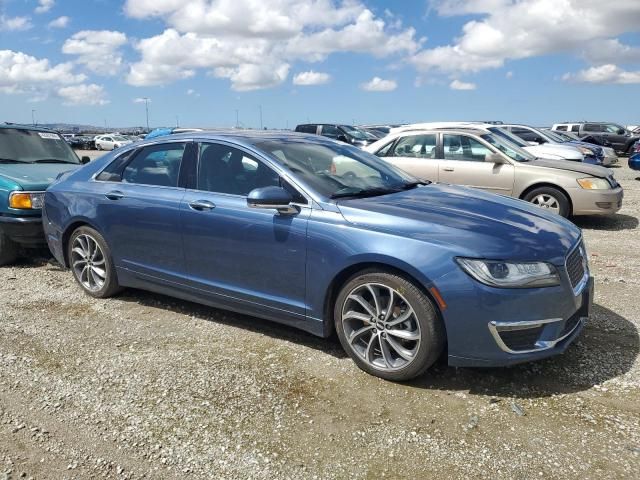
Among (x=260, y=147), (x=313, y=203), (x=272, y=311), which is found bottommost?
(x=272, y=311)

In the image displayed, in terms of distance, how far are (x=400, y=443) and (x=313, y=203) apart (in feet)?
5.39

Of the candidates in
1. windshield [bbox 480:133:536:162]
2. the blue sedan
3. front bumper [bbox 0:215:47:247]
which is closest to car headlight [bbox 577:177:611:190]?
windshield [bbox 480:133:536:162]

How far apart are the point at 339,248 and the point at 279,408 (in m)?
1.05

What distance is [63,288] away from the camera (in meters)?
5.66

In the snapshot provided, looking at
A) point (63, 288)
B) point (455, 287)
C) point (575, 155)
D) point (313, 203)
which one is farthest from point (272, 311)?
point (575, 155)

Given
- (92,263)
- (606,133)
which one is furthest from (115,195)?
(606,133)

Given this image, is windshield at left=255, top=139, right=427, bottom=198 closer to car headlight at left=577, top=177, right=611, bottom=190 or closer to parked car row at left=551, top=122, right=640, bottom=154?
car headlight at left=577, top=177, right=611, bottom=190

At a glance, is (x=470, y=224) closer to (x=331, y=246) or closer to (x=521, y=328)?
(x=521, y=328)

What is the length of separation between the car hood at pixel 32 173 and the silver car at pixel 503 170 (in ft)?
17.7

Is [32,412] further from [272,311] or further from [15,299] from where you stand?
[15,299]

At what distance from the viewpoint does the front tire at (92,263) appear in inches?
198

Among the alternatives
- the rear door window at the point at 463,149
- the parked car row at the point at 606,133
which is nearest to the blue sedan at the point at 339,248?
the rear door window at the point at 463,149

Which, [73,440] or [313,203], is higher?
[313,203]

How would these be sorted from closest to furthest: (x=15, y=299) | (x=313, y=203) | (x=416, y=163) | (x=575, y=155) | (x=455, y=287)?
(x=455, y=287) → (x=313, y=203) → (x=15, y=299) → (x=416, y=163) → (x=575, y=155)
